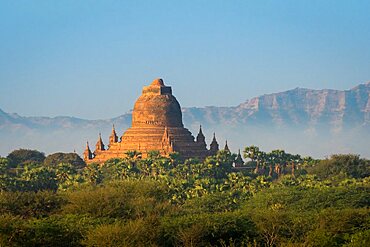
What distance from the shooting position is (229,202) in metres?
78.2

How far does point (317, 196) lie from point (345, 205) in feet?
11.3

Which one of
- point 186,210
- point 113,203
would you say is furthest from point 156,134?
point 113,203

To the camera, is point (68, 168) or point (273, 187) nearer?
point (273, 187)

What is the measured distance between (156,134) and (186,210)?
2394 inches

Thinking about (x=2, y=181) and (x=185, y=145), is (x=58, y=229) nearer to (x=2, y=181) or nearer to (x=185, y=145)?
(x=2, y=181)

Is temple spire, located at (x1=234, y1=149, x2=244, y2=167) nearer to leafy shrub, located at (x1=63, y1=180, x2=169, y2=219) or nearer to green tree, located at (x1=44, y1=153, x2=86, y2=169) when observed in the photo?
green tree, located at (x1=44, y1=153, x2=86, y2=169)

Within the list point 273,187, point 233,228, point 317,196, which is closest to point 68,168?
point 273,187

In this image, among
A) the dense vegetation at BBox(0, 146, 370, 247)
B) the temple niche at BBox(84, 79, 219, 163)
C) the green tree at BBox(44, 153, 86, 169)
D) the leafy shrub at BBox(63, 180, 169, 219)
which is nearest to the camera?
the dense vegetation at BBox(0, 146, 370, 247)

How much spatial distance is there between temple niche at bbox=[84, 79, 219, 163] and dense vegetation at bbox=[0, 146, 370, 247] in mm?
22072

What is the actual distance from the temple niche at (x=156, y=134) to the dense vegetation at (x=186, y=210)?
72.4ft

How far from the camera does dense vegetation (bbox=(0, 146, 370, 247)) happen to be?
53312 millimetres

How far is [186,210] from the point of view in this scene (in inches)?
2753

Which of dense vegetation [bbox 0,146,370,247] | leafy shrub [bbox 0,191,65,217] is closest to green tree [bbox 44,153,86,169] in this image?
dense vegetation [bbox 0,146,370,247]

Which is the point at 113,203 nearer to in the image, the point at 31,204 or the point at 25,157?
the point at 31,204
